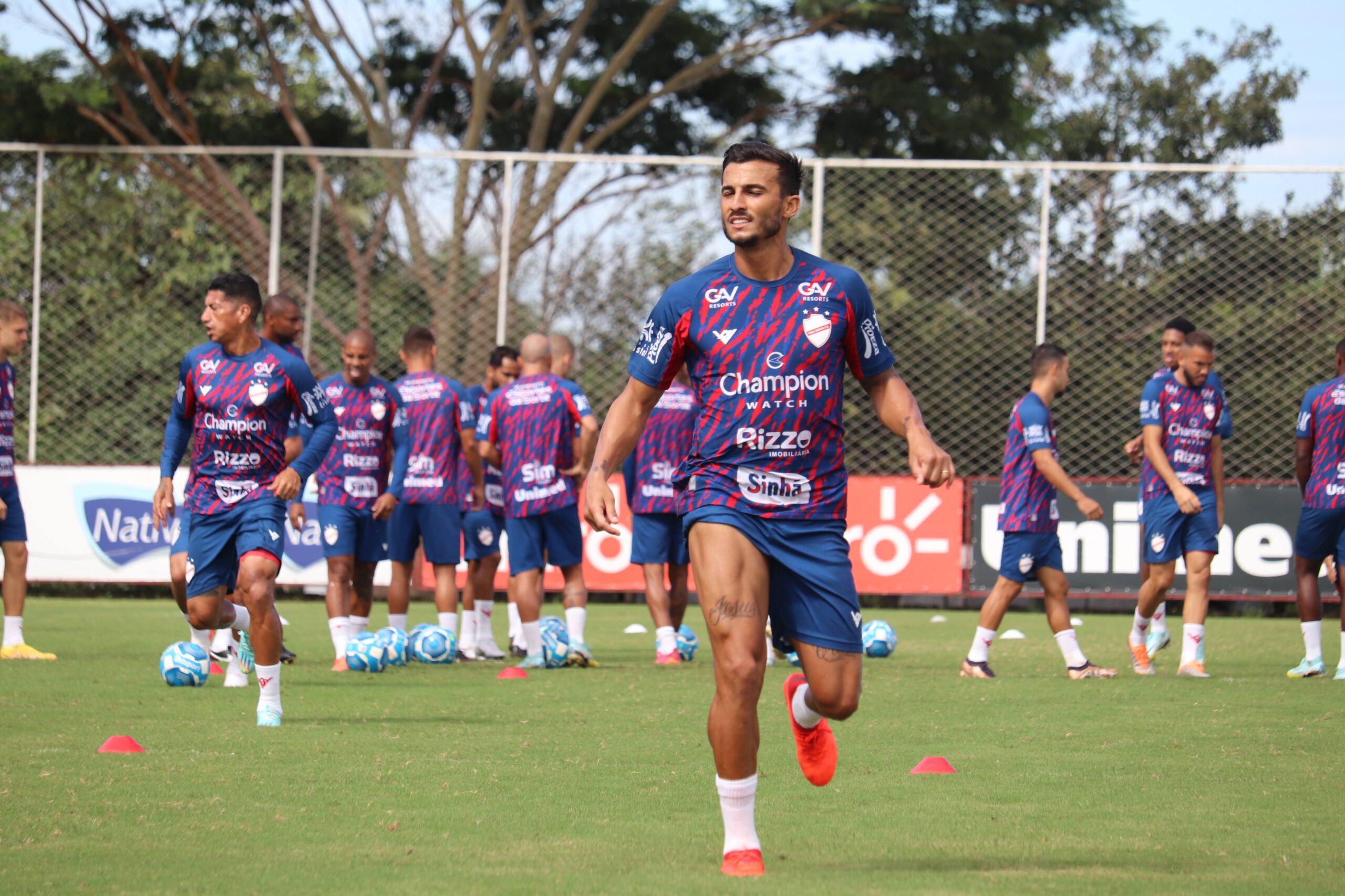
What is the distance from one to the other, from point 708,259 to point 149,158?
6.98 m

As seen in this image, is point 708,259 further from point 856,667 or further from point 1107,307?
point 856,667

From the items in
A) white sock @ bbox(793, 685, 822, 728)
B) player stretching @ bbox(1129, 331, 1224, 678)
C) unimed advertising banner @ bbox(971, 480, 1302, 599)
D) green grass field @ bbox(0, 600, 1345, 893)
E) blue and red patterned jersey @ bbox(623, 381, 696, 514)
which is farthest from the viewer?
unimed advertising banner @ bbox(971, 480, 1302, 599)

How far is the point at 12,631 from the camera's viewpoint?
35.8 feet

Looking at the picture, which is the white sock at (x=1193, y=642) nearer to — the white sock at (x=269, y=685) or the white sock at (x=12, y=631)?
the white sock at (x=269, y=685)

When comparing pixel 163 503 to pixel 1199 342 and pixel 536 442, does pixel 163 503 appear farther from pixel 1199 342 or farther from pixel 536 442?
pixel 1199 342

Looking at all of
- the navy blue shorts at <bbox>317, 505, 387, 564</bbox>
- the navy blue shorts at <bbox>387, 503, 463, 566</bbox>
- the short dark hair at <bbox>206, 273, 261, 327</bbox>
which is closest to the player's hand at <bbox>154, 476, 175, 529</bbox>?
the short dark hair at <bbox>206, 273, 261, 327</bbox>

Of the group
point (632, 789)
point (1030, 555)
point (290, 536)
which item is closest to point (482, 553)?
point (1030, 555)

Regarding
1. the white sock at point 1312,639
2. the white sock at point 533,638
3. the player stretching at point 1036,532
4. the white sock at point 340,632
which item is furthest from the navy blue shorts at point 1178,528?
the white sock at point 340,632

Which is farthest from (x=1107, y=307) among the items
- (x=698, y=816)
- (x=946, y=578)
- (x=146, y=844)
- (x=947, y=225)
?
(x=146, y=844)

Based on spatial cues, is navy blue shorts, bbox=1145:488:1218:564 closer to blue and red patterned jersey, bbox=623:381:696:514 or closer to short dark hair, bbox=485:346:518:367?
blue and red patterned jersey, bbox=623:381:696:514

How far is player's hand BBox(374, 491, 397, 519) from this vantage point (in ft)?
34.2

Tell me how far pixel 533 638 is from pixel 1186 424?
15.5ft

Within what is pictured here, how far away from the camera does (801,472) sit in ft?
15.5

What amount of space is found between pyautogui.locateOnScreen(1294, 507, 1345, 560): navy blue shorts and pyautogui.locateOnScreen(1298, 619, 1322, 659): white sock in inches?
18.4
